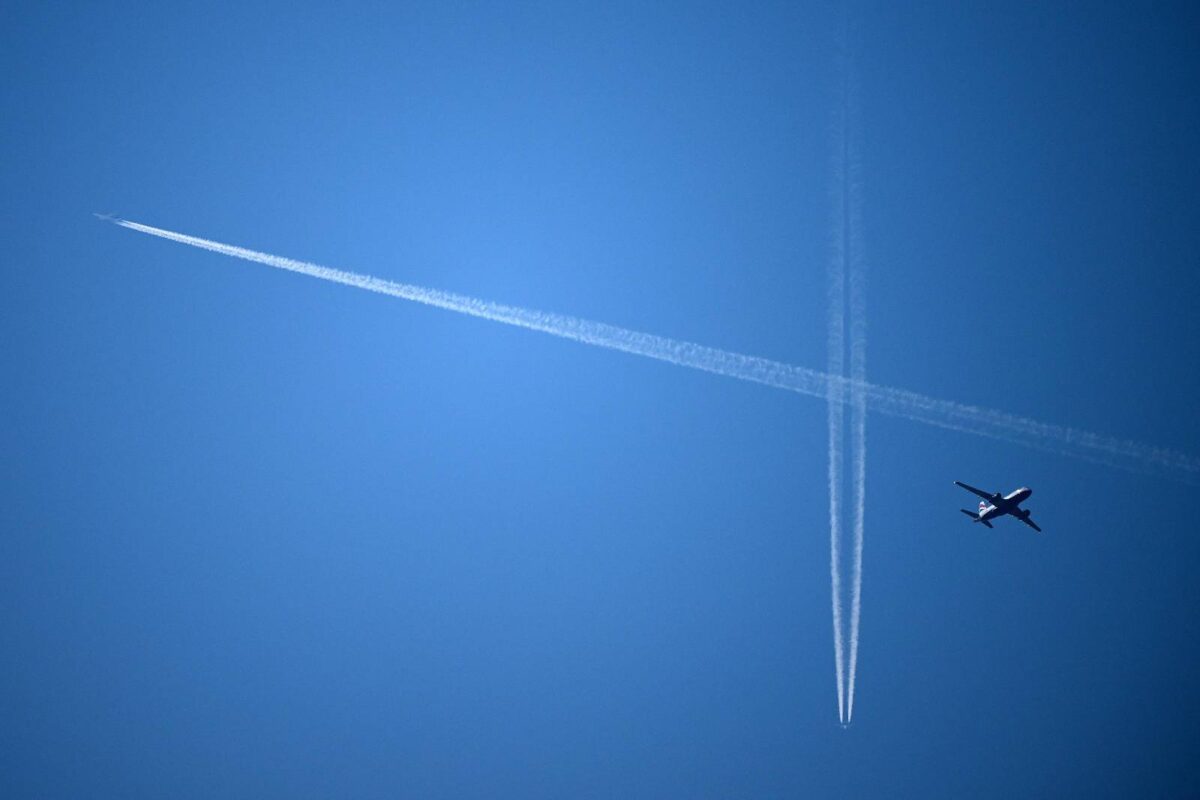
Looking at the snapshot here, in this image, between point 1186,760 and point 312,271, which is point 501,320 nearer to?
point 312,271

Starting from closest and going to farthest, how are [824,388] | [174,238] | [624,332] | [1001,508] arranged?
[1001,508], [824,388], [624,332], [174,238]

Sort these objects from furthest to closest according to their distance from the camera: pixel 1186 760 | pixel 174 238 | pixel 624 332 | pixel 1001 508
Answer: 1. pixel 174 238
2. pixel 1186 760
3. pixel 624 332
4. pixel 1001 508

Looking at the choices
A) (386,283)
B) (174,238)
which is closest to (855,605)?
(386,283)

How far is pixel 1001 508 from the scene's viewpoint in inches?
1186

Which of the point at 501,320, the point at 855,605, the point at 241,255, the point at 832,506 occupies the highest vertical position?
the point at 241,255

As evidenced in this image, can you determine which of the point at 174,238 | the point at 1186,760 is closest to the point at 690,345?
the point at 174,238

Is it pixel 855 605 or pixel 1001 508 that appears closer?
pixel 1001 508

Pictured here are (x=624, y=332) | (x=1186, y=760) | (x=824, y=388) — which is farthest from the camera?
(x=1186, y=760)

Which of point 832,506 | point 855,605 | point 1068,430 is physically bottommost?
point 855,605

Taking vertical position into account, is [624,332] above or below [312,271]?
below

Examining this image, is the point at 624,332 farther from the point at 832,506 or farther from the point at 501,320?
the point at 832,506

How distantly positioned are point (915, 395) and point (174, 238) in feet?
163

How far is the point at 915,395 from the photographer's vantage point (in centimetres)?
3338

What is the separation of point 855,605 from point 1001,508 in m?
10.2
